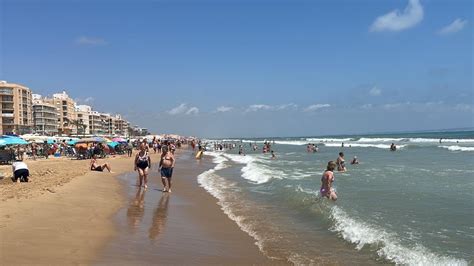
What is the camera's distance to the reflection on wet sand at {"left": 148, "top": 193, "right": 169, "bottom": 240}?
25.8ft

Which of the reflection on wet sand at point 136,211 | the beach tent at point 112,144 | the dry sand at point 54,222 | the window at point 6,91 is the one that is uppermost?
the window at point 6,91

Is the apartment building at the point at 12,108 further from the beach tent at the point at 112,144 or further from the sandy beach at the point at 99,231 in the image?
the sandy beach at the point at 99,231

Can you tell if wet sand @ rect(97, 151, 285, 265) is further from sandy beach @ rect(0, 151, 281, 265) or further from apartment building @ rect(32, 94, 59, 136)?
apartment building @ rect(32, 94, 59, 136)

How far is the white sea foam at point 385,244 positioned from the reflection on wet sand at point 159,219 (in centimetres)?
335

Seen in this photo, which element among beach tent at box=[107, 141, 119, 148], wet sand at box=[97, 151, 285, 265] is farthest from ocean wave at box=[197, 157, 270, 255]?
beach tent at box=[107, 141, 119, 148]

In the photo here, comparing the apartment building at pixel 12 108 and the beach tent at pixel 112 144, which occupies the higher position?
the apartment building at pixel 12 108

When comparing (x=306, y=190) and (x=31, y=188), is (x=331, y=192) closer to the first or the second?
(x=306, y=190)

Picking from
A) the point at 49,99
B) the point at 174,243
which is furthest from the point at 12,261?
the point at 49,99

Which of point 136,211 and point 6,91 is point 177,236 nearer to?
point 136,211

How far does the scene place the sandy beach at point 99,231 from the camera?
5934mm

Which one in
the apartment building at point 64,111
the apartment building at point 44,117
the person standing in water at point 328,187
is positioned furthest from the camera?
the apartment building at point 64,111

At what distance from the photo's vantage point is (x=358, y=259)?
6.57 metres

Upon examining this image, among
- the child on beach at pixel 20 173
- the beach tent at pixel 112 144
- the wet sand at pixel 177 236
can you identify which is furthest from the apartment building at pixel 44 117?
the wet sand at pixel 177 236

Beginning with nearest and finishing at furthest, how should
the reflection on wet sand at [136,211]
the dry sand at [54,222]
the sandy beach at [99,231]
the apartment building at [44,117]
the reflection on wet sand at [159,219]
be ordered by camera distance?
the dry sand at [54,222] → the sandy beach at [99,231] → the reflection on wet sand at [159,219] → the reflection on wet sand at [136,211] → the apartment building at [44,117]
